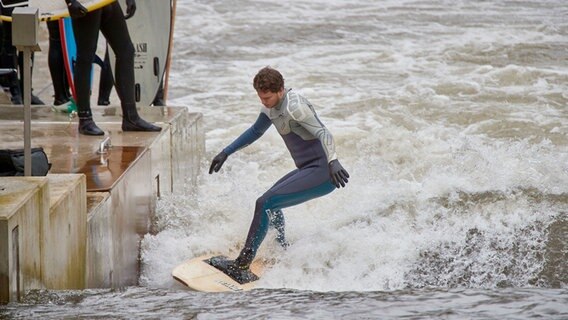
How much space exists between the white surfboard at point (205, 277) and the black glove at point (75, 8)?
1.78 metres

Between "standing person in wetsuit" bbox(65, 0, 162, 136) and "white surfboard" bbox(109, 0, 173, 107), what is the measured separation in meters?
1.35

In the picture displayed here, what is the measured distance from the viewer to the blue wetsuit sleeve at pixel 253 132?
7.32 metres

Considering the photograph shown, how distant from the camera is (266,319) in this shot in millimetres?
4746

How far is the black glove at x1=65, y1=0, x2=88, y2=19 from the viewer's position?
726 centimetres

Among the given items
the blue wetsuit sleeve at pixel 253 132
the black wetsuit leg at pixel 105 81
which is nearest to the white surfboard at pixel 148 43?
the black wetsuit leg at pixel 105 81

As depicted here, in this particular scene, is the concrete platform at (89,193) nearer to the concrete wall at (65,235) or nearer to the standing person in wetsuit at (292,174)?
the concrete wall at (65,235)

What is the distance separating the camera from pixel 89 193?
6328 mm

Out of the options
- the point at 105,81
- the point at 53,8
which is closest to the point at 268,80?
the point at 53,8

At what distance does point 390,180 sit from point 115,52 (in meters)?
3.20

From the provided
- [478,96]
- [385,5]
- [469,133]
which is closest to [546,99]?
[478,96]

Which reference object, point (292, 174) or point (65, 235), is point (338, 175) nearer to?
point (292, 174)

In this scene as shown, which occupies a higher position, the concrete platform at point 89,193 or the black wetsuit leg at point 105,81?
the black wetsuit leg at point 105,81

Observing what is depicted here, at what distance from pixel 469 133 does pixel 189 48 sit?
7.23 metres

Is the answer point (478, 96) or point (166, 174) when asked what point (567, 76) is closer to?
point (478, 96)
